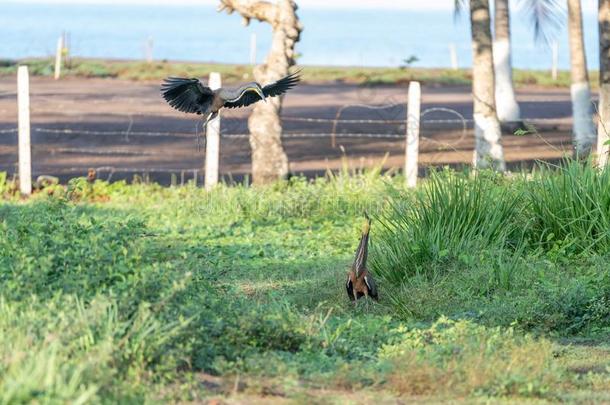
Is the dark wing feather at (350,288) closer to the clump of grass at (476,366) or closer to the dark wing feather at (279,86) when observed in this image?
the dark wing feather at (279,86)

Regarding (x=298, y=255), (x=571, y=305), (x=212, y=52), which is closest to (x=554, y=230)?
(x=571, y=305)

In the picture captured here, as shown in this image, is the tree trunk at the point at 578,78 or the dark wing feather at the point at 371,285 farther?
the tree trunk at the point at 578,78

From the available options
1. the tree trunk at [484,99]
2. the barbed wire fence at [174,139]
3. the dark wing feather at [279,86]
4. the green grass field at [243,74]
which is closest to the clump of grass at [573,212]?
the dark wing feather at [279,86]

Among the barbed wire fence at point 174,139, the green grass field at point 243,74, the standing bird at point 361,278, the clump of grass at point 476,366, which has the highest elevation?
the green grass field at point 243,74

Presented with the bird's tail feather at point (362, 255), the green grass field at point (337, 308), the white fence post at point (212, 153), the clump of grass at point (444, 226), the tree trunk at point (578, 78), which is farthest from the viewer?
the tree trunk at point (578, 78)

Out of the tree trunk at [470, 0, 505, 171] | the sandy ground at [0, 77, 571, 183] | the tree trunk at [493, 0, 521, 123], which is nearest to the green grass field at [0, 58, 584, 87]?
the sandy ground at [0, 77, 571, 183]

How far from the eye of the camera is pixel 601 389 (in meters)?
5.79

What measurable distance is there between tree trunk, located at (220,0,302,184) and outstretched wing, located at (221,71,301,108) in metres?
6.35

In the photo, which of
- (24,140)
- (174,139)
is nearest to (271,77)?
(24,140)

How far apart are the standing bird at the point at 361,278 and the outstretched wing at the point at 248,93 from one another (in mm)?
1041

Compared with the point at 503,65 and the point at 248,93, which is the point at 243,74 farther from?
the point at 248,93

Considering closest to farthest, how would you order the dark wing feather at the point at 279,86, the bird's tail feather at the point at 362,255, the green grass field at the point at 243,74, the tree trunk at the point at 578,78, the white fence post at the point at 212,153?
the dark wing feather at the point at 279,86 → the bird's tail feather at the point at 362,255 → the white fence post at the point at 212,153 → the tree trunk at the point at 578,78 → the green grass field at the point at 243,74

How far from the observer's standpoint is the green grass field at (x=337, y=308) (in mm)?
5203

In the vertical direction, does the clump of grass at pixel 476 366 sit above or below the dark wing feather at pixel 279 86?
below
